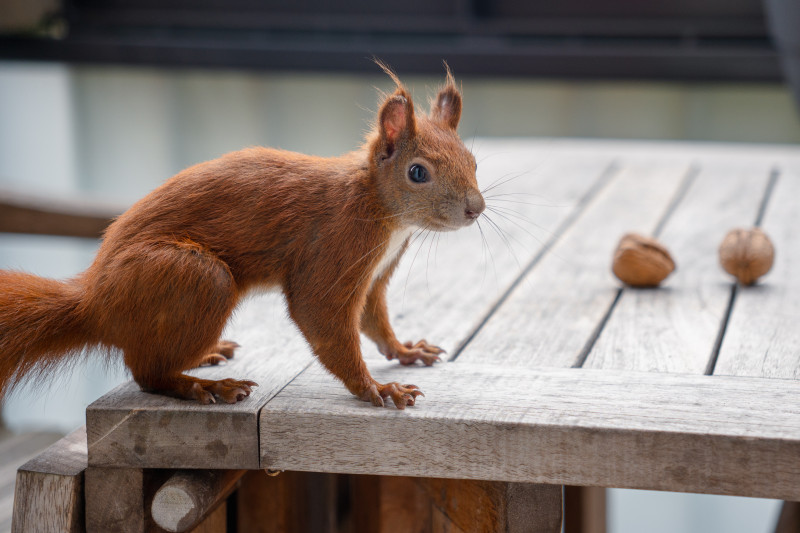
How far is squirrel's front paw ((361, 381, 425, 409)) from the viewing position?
1.18 metres

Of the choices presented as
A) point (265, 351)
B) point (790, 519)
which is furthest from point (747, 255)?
point (265, 351)

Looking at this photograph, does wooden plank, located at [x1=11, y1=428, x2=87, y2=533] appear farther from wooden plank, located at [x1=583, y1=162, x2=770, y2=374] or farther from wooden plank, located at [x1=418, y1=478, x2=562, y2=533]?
wooden plank, located at [x1=583, y1=162, x2=770, y2=374]

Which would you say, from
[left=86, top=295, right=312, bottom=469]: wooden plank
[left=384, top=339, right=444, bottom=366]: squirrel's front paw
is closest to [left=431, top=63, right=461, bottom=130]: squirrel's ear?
[left=384, top=339, right=444, bottom=366]: squirrel's front paw

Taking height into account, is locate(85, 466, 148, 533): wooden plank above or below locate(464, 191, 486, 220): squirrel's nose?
below

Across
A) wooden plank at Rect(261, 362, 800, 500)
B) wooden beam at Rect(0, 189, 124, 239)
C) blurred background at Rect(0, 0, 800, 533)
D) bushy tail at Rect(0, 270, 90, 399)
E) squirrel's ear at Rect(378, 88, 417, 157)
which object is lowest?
wooden plank at Rect(261, 362, 800, 500)

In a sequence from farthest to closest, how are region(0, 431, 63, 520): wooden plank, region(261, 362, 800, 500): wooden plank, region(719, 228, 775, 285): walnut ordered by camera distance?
region(0, 431, 63, 520): wooden plank < region(719, 228, 775, 285): walnut < region(261, 362, 800, 500): wooden plank

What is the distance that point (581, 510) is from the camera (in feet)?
6.78

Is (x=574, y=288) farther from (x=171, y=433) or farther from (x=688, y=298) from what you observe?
(x=171, y=433)

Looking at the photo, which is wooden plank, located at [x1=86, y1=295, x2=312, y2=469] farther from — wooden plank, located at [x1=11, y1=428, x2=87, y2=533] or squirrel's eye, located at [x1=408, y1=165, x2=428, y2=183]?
squirrel's eye, located at [x1=408, y1=165, x2=428, y2=183]

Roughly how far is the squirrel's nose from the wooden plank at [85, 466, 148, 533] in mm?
542

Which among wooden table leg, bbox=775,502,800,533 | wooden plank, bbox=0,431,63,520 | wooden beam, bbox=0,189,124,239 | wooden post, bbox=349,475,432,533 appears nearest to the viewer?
wooden post, bbox=349,475,432,533

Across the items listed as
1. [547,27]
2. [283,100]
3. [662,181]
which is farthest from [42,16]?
[662,181]

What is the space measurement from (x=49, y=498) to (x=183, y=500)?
0.60ft

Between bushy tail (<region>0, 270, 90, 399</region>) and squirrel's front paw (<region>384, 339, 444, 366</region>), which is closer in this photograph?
bushy tail (<region>0, 270, 90, 399</region>)
